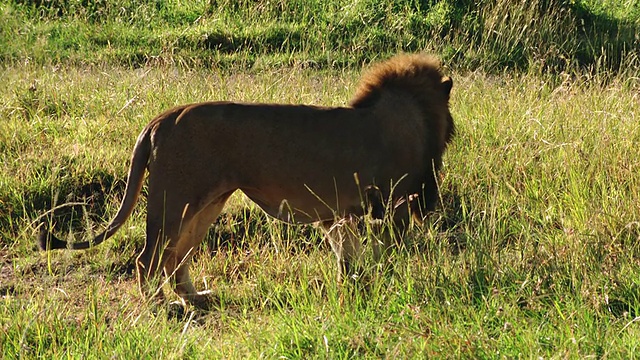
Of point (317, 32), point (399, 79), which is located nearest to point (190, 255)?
point (399, 79)

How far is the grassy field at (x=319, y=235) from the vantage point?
3877 millimetres

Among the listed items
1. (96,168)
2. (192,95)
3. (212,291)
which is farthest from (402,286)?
(192,95)

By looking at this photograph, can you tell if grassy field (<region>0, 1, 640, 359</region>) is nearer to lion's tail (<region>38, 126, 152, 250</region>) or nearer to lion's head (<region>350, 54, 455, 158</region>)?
lion's tail (<region>38, 126, 152, 250</region>)

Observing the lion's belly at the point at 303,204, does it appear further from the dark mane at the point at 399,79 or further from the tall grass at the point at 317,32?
the tall grass at the point at 317,32

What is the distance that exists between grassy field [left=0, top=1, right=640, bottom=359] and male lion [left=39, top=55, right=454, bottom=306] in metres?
0.21

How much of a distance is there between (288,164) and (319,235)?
0.89 m

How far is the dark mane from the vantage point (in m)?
5.04

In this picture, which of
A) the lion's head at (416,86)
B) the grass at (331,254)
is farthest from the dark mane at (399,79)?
the grass at (331,254)

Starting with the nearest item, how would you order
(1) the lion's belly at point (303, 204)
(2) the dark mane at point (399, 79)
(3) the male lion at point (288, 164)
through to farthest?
(3) the male lion at point (288, 164)
(1) the lion's belly at point (303, 204)
(2) the dark mane at point (399, 79)

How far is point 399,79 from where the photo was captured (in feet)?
16.6

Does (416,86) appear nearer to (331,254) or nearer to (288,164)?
(288,164)

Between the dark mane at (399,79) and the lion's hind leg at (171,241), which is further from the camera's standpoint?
the dark mane at (399,79)

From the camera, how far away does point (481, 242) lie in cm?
443

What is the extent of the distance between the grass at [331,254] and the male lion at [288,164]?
0.74 ft
